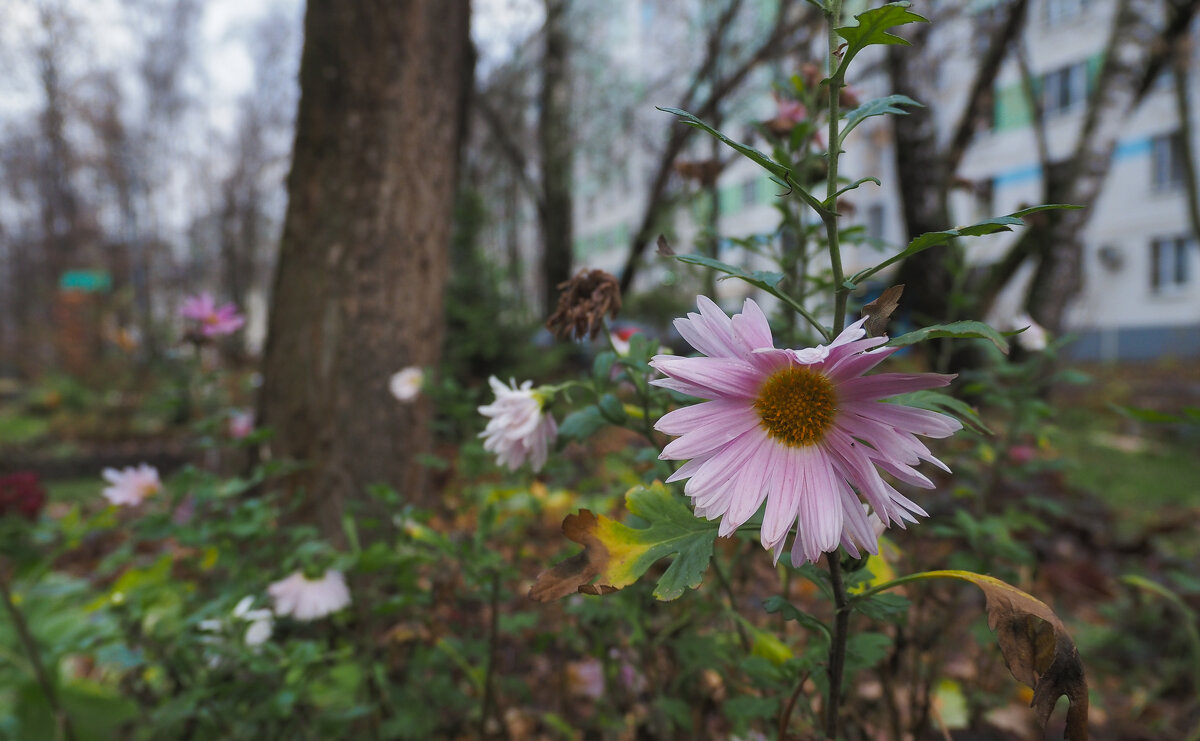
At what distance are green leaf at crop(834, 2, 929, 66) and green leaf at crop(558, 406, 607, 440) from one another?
472 mm

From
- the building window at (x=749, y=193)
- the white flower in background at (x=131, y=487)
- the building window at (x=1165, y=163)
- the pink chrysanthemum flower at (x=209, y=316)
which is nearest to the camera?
the white flower in background at (x=131, y=487)

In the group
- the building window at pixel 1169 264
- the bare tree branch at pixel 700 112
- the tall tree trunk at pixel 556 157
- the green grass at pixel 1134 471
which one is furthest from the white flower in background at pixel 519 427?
the building window at pixel 1169 264

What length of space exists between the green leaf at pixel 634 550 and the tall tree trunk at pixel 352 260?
1.76 meters

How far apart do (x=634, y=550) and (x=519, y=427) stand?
28cm

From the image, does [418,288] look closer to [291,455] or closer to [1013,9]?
[291,455]

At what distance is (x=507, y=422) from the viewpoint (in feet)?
2.71

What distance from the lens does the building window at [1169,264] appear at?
16.0 metres

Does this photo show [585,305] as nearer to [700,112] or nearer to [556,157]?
[700,112]

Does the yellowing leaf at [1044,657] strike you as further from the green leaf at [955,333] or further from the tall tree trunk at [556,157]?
the tall tree trunk at [556,157]

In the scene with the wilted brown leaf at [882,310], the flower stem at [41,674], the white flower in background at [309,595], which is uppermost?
the wilted brown leaf at [882,310]

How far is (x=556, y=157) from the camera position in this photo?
1056cm

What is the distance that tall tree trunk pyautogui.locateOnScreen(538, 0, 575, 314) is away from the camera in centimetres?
1027

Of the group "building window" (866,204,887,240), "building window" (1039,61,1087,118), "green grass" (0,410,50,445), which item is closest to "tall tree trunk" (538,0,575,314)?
"green grass" (0,410,50,445)

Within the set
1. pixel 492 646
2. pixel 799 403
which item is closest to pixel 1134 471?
pixel 492 646
